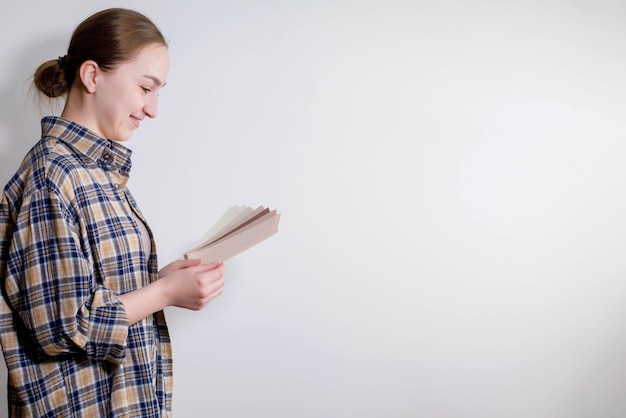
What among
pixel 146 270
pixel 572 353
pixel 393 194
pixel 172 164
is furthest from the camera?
pixel 572 353

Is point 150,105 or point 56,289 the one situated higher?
point 150,105

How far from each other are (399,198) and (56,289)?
0.98 m

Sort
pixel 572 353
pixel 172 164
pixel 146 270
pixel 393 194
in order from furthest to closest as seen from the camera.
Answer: pixel 572 353 < pixel 393 194 < pixel 172 164 < pixel 146 270

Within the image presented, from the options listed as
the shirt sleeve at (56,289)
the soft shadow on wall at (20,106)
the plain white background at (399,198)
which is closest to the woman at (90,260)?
the shirt sleeve at (56,289)

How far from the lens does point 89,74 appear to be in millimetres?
1027

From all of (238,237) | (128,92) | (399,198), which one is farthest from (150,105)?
(399,198)

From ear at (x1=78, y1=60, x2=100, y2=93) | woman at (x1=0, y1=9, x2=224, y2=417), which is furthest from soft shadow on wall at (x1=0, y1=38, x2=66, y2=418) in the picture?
ear at (x1=78, y1=60, x2=100, y2=93)

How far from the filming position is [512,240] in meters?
1.73

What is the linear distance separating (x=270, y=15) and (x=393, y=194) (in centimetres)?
55

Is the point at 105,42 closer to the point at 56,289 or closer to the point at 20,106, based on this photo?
the point at 56,289

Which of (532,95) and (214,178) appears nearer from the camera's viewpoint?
(214,178)

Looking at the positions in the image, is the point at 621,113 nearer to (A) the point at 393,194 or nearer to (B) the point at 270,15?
(A) the point at 393,194

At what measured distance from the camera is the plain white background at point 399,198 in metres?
1.55

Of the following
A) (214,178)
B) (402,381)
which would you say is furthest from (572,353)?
(214,178)
